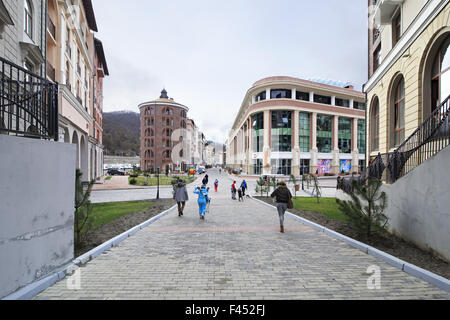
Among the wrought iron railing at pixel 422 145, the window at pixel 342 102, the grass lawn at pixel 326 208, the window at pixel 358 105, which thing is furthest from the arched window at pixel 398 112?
the window at pixel 358 105

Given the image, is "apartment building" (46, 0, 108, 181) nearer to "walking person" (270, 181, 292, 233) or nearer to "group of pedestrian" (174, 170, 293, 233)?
"group of pedestrian" (174, 170, 293, 233)

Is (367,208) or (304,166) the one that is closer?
(367,208)

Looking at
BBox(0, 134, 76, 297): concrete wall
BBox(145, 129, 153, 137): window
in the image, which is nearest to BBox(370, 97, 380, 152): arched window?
BBox(0, 134, 76, 297): concrete wall

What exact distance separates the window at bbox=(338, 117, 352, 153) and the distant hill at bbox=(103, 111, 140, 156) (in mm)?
89174

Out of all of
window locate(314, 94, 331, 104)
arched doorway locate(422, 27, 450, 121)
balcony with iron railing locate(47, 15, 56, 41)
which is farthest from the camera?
window locate(314, 94, 331, 104)

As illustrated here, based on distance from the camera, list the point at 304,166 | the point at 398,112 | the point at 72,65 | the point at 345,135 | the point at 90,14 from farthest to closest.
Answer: the point at 345,135 < the point at 304,166 < the point at 90,14 < the point at 72,65 < the point at 398,112

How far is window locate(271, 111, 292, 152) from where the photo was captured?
46844 mm

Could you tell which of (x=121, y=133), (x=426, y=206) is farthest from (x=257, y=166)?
(x=121, y=133)

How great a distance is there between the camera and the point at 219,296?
12.5 feet

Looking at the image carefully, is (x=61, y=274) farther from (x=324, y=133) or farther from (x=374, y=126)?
(x=324, y=133)

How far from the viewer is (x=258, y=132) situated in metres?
49.1

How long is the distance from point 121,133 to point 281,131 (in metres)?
85.4
